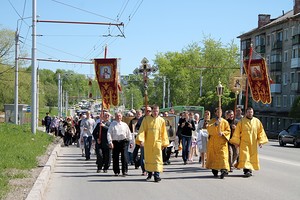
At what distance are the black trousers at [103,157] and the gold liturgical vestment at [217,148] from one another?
2831mm

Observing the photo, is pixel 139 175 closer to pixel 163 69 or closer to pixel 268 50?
pixel 268 50

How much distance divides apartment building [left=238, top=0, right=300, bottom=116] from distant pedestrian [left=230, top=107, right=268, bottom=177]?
50.6 meters

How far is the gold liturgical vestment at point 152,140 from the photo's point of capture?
12.8 meters

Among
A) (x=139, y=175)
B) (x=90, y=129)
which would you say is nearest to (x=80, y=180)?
(x=139, y=175)

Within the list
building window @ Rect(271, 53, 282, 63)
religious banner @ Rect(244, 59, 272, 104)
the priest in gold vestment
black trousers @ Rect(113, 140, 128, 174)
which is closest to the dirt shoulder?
black trousers @ Rect(113, 140, 128, 174)

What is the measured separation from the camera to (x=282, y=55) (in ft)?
230

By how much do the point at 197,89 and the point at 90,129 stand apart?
233 feet

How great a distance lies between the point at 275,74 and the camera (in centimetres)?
7131

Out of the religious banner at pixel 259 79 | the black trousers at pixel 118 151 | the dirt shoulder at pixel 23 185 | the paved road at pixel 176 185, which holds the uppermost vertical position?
the religious banner at pixel 259 79

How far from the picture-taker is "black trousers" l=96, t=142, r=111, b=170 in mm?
15000

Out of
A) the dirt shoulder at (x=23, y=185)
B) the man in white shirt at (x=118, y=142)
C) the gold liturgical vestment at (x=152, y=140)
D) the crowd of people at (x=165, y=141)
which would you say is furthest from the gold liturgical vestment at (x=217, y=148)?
the dirt shoulder at (x=23, y=185)

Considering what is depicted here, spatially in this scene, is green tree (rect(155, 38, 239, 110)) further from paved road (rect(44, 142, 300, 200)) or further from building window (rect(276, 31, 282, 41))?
paved road (rect(44, 142, 300, 200))

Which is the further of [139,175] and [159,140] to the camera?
[139,175]

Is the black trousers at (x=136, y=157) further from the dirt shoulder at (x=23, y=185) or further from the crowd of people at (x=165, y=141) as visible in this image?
the dirt shoulder at (x=23, y=185)
